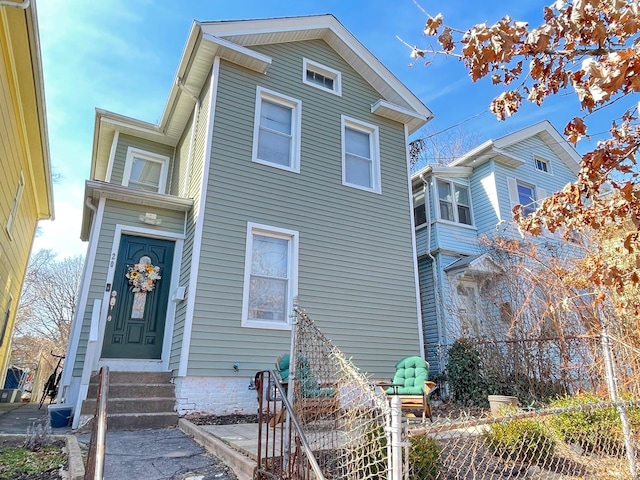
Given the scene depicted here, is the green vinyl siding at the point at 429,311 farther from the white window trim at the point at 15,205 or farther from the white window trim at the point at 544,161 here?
the white window trim at the point at 15,205

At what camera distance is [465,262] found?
33.5 ft

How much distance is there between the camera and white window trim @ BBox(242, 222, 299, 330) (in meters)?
6.84

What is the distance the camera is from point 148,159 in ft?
32.2

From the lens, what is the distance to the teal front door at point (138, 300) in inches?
269

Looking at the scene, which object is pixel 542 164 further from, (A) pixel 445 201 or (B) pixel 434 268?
(B) pixel 434 268

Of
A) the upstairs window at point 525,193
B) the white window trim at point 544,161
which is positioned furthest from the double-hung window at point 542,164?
the upstairs window at point 525,193

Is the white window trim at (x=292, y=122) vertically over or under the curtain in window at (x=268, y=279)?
over

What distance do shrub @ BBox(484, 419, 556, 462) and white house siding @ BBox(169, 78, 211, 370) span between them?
177 inches

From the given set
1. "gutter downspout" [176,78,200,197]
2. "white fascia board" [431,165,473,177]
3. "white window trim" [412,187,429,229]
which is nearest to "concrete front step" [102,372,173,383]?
"gutter downspout" [176,78,200,197]

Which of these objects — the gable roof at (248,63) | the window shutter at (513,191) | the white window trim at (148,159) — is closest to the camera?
the gable roof at (248,63)

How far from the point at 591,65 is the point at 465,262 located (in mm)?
8422

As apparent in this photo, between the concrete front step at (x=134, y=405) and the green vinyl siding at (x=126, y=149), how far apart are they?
5238 mm

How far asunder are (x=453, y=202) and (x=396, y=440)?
10.8 meters

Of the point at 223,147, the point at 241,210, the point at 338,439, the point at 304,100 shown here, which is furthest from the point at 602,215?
the point at 304,100
